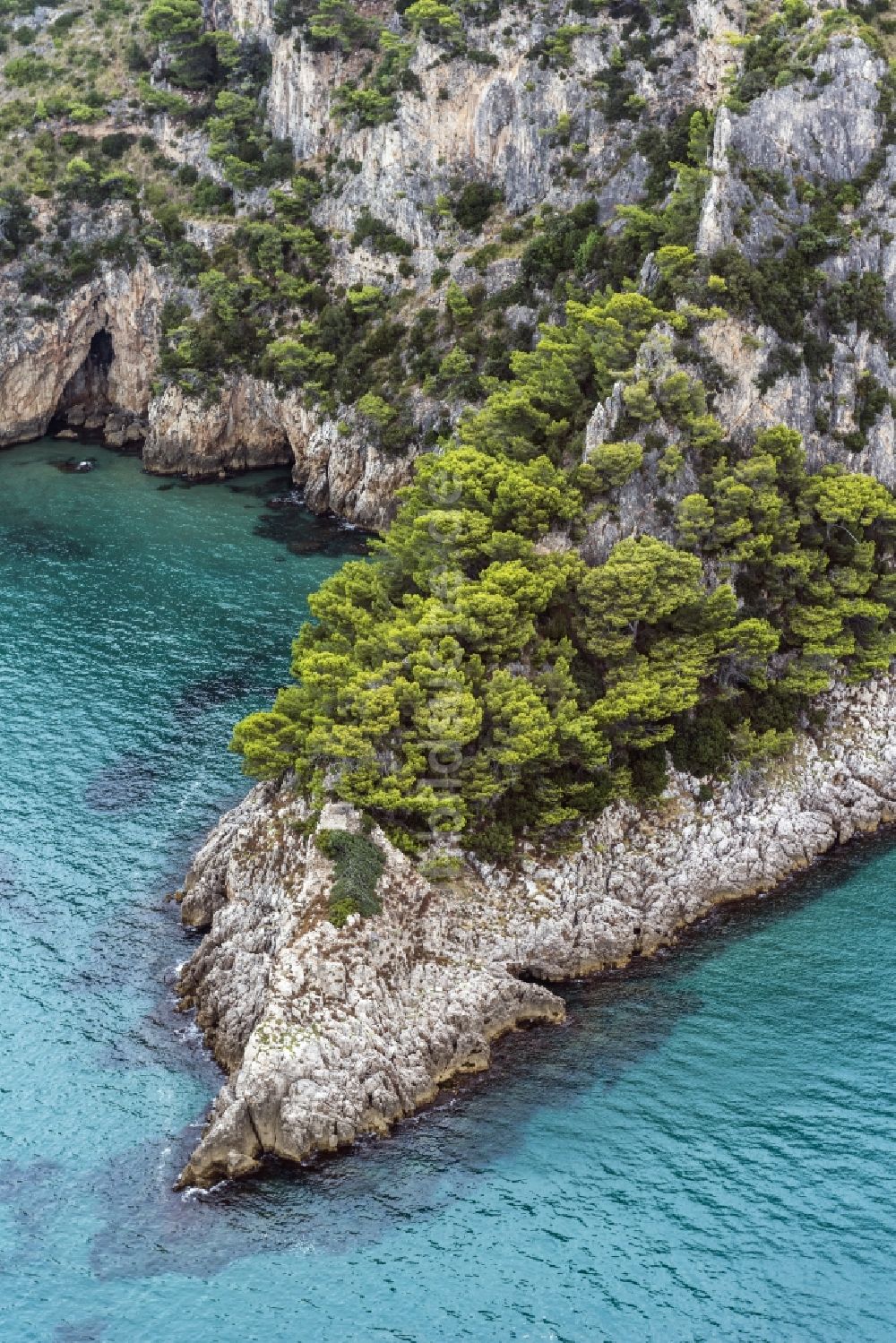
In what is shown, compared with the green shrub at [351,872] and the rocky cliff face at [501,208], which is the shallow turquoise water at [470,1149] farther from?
the rocky cliff face at [501,208]

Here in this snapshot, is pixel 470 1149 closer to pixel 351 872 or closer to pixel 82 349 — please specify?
pixel 351 872

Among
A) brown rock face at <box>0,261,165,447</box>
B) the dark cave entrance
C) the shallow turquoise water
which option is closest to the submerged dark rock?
the shallow turquoise water

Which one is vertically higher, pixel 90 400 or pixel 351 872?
pixel 90 400

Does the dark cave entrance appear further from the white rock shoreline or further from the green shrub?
the green shrub

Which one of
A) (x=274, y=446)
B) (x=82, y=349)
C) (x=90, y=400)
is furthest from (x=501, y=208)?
(x=90, y=400)

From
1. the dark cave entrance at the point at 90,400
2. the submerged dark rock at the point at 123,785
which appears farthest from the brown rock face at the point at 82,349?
the submerged dark rock at the point at 123,785

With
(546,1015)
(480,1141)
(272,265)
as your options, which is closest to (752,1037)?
(546,1015)

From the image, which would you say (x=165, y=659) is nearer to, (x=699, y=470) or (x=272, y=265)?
(x=699, y=470)
